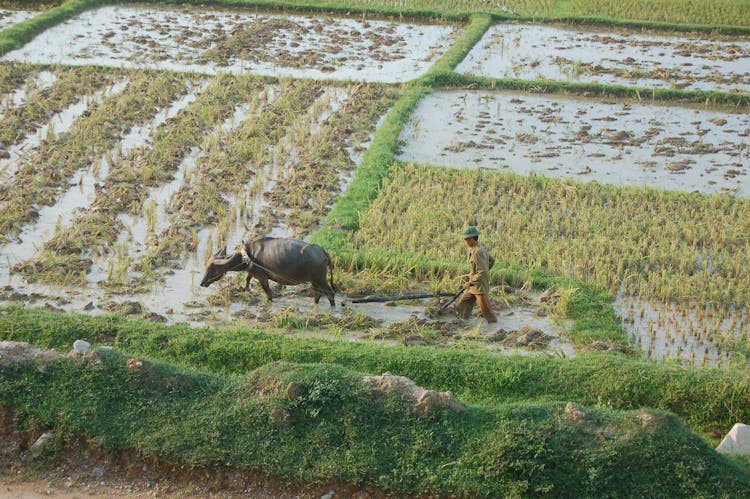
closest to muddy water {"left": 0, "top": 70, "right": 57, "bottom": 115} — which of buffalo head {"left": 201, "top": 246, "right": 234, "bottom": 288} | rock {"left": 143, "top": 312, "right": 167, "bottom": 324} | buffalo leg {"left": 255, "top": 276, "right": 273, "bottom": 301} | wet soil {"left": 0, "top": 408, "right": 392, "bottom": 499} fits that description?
buffalo head {"left": 201, "top": 246, "right": 234, "bottom": 288}

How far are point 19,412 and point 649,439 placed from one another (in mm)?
4386

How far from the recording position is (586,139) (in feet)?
44.0

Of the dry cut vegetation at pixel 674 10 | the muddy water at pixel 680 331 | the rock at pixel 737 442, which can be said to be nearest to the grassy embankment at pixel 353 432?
the rock at pixel 737 442

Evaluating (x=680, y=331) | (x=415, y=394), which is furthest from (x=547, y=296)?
(x=415, y=394)

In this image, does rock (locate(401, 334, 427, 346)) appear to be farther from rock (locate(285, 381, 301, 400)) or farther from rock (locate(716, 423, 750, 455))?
rock (locate(716, 423, 750, 455))

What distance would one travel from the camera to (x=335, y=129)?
43.8 feet

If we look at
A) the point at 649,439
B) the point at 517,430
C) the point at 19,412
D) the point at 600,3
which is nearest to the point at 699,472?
the point at 649,439

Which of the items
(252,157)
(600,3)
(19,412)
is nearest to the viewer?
(19,412)

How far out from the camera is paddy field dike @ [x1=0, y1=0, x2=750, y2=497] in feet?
20.6

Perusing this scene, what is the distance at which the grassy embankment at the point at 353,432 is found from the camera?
6.02 metres

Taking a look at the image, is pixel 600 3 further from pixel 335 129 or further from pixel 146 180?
pixel 146 180

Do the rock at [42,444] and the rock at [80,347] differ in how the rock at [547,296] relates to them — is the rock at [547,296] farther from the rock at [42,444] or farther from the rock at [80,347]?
the rock at [42,444]

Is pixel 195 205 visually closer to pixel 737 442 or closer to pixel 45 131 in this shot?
pixel 45 131

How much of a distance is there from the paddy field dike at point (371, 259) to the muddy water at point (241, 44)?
97 mm
